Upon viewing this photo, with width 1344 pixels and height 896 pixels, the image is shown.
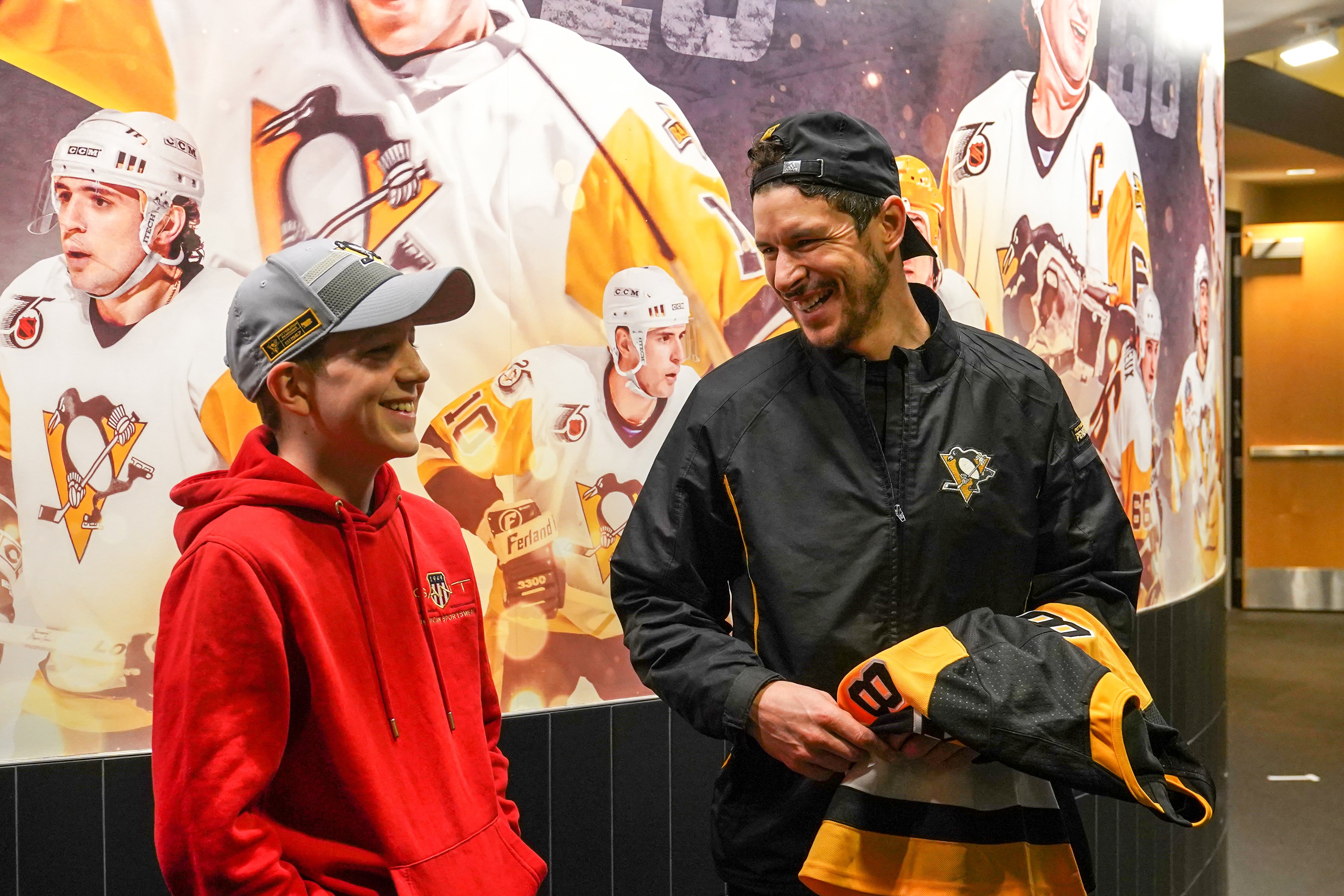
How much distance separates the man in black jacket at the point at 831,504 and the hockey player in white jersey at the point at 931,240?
113 cm

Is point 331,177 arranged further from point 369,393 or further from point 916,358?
point 916,358

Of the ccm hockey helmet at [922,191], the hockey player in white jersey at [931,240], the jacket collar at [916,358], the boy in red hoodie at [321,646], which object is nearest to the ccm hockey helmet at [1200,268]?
the hockey player in white jersey at [931,240]

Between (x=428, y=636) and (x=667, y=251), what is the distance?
45.0 inches

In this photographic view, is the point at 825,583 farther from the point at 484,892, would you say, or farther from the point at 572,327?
the point at 572,327

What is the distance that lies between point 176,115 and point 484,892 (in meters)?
1.35

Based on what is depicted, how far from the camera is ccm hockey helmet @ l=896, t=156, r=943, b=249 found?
252cm

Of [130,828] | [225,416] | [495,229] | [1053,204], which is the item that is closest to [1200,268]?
[1053,204]

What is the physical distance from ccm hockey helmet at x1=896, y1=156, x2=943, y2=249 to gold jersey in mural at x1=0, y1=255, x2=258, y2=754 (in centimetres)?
149

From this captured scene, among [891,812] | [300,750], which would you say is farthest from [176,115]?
[891,812]

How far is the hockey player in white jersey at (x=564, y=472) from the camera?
207 cm

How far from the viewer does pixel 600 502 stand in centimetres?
219

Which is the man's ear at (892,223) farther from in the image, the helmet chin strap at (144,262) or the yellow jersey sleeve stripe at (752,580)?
the helmet chin strap at (144,262)

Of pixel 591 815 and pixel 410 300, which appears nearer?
pixel 410 300

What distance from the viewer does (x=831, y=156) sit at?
1.35 meters
